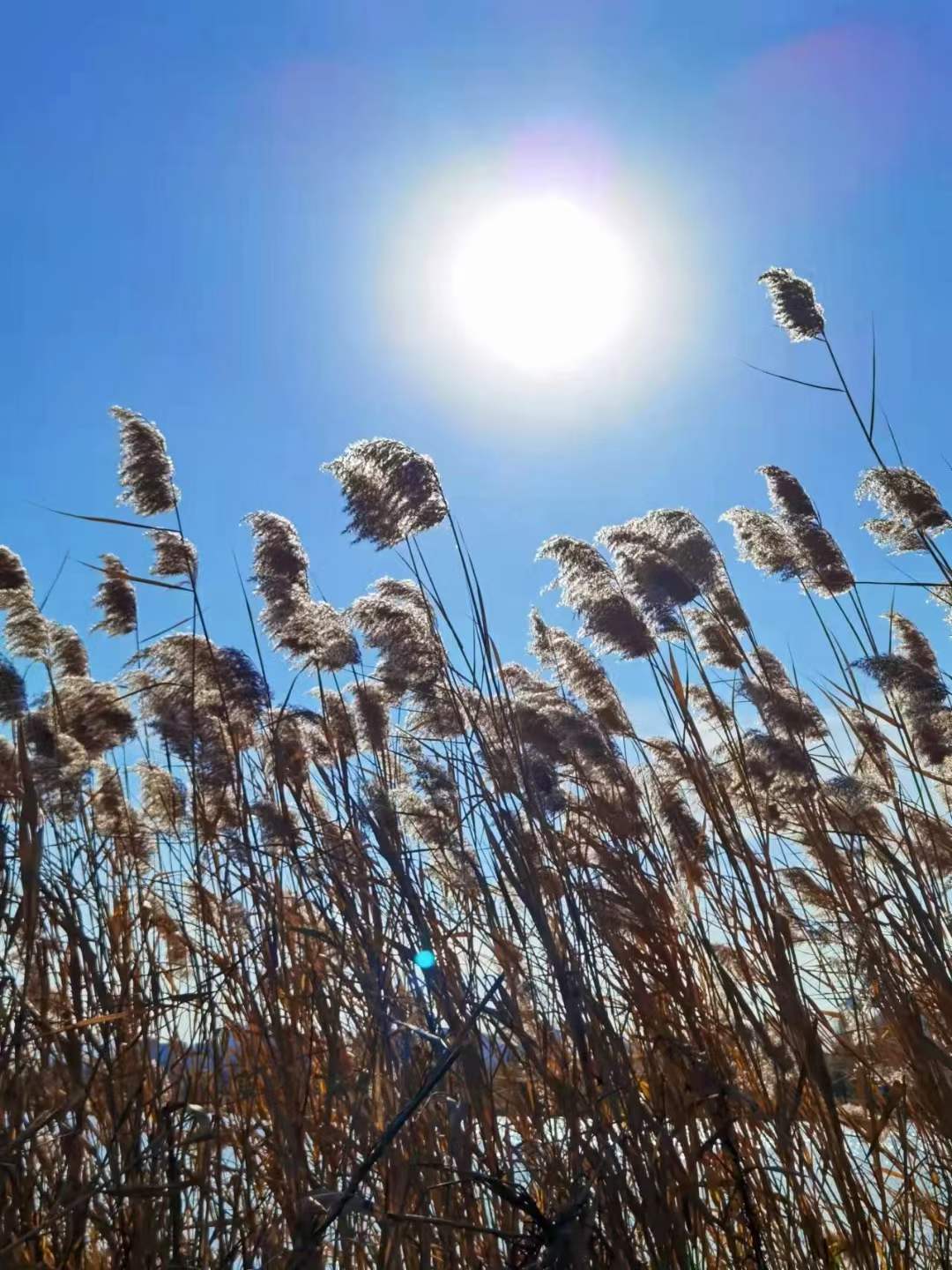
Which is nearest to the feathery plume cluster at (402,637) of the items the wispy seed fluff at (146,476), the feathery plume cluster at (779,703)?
the wispy seed fluff at (146,476)

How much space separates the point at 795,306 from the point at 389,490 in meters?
1.62

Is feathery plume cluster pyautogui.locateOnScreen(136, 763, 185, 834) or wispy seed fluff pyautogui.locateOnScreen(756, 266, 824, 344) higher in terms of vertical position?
wispy seed fluff pyautogui.locateOnScreen(756, 266, 824, 344)

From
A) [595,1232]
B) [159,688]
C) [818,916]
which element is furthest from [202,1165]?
[818,916]

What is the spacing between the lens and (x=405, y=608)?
3109 millimetres

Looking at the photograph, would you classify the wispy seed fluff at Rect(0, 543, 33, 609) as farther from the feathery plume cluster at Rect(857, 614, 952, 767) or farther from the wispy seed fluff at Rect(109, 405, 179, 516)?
the feathery plume cluster at Rect(857, 614, 952, 767)

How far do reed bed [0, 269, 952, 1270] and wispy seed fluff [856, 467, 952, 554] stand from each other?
0.01m

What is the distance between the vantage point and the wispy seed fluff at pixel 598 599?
347 centimetres

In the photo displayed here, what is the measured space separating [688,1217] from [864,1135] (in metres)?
0.57

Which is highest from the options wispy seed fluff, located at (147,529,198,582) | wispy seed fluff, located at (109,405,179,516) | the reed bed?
wispy seed fluff, located at (109,405,179,516)

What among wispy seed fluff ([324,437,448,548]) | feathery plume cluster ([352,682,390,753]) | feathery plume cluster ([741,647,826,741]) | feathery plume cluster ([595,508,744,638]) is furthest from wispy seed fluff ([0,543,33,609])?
feathery plume cluster ([741,647,826,741])

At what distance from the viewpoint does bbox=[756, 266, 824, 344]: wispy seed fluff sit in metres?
3.51

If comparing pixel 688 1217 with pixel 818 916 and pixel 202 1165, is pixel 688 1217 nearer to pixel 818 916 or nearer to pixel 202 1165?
pixel 202 1165

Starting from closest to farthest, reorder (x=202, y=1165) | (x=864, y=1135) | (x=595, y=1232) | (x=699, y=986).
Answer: (x=595, y=1232) → (x=202, y=1165) → (x=864, y=1135) → (x=699, y=986)

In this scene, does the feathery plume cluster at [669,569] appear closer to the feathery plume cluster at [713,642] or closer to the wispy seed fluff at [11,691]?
the feathery plume cluster at [713,642]
